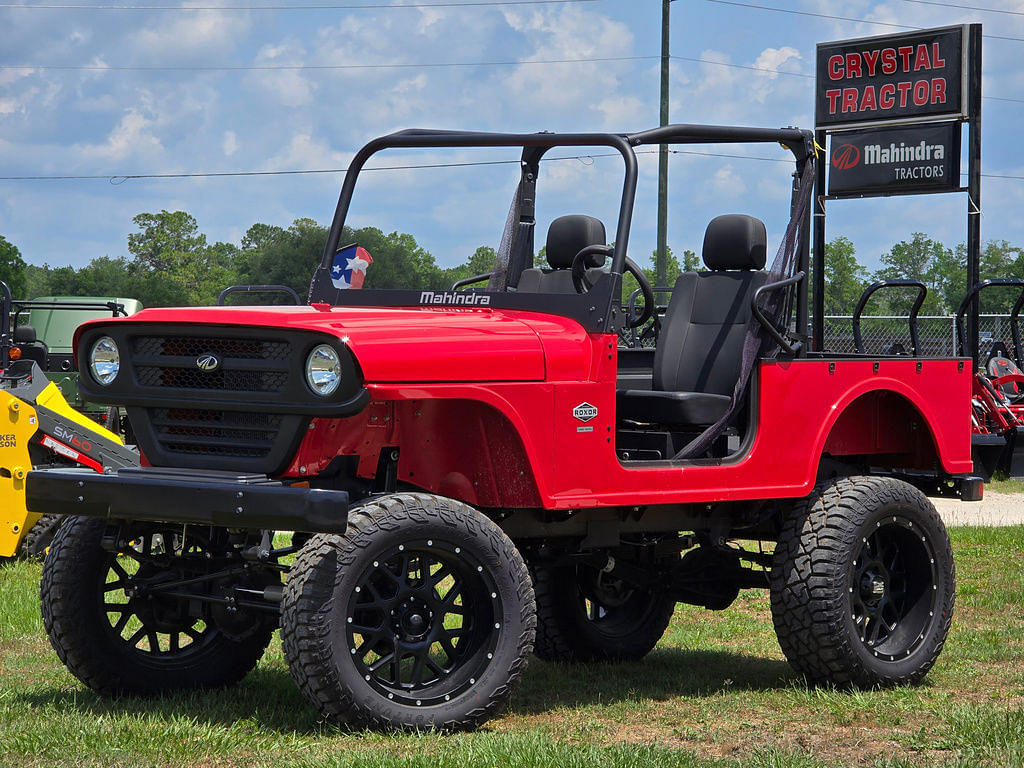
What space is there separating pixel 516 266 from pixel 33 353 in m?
10.1

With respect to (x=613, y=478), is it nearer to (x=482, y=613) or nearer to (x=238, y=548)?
(x=482, y=613)

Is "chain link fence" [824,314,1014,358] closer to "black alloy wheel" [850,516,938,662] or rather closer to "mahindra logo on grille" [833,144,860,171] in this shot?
"mahindra logo on grille" [833,144,860,171]

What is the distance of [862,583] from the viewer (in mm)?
6535

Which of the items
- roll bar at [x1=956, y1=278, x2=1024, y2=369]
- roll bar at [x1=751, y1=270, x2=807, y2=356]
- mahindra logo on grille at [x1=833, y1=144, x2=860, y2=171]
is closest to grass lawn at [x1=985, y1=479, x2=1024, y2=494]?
roll bar at [x1=956, y1=278, x2=1024, y2=369]

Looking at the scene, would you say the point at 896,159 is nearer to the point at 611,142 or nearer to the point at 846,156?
the point at 846,156

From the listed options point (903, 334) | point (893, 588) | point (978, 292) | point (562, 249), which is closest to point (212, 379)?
point (562, 249)

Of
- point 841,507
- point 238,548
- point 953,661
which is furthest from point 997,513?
point 238,548

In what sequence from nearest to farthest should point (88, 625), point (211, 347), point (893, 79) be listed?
point (211, 347), point (88, 625), point (893, 79)

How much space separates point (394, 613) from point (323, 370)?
917 millimetres

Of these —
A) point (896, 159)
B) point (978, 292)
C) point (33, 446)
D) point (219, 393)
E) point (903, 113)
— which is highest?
point (903, 113)

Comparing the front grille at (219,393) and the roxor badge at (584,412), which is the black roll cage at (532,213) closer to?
the roxor badge at (584,412)

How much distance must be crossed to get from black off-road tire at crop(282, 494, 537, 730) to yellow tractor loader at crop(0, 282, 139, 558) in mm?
4778

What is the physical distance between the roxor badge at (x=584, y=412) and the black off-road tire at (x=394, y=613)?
566mm

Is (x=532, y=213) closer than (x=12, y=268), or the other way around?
(x=532, y=213)
